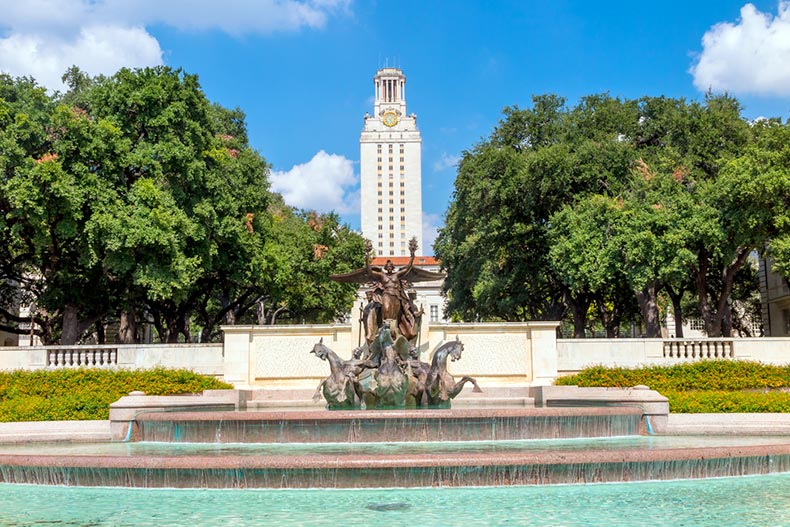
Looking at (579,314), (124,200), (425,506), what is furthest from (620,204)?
(425,506)

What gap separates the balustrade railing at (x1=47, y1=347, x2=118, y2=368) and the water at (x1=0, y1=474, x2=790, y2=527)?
1623 centimetres

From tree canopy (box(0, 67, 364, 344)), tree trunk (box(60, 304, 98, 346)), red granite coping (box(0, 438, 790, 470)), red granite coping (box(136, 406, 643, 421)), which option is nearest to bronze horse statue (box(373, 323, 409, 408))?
red granite coping (box(136, 406, 643, 421))

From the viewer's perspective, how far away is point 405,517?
897 centimetres

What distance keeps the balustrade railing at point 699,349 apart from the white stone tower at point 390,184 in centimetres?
13717

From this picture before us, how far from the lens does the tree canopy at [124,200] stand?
28047 millimetres

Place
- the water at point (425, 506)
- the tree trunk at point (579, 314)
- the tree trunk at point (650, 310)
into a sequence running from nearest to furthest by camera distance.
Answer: the water at point (425, 506) → the tree trunk at point (650, 310) → the tree trunk at point (579, 314)

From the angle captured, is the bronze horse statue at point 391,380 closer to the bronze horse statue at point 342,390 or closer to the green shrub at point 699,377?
the bronze horse statue at point 342,390

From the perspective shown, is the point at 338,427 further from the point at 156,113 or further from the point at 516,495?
the point at 156,113

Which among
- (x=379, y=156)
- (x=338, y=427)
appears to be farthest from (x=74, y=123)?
(x=379, y=156)

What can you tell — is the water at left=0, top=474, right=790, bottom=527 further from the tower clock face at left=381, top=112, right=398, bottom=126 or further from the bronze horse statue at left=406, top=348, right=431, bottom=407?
the tower clock face at left=381, top=112, right=398, bottom=126

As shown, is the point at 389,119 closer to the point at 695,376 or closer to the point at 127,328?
the point at 127,328

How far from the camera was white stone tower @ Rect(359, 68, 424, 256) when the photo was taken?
165750 mm

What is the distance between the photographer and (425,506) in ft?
31.5

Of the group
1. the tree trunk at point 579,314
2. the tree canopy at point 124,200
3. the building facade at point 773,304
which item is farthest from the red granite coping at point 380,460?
the building facade at point 773,304
